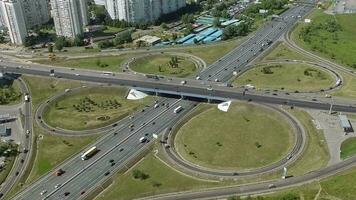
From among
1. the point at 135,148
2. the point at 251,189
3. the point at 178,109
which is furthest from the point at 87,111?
the point at 251,189

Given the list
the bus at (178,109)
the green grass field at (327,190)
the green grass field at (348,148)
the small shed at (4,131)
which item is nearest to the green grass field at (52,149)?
A: the small shed at (4,131)

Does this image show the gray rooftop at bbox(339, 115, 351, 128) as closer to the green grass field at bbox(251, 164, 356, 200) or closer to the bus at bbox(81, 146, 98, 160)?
the green grass field at bbox(251, 164, 356, 200)

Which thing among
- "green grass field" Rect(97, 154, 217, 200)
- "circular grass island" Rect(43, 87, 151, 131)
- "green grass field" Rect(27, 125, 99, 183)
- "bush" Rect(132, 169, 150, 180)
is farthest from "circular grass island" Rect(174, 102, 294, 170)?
"green grass field" Rect(27, 125, 99, 183)

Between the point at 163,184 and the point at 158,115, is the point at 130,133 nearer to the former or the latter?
the point at 158,115

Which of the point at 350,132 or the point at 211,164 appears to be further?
the point at 350,132

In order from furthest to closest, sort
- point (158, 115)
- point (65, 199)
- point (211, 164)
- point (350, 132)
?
1. point (158, 115)
2. point (350, 132)
3. point (211, 164)
4. point (65, 199)

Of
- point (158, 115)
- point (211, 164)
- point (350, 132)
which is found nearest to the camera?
point (211, 164)

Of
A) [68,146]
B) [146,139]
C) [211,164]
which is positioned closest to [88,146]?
[68,146]
